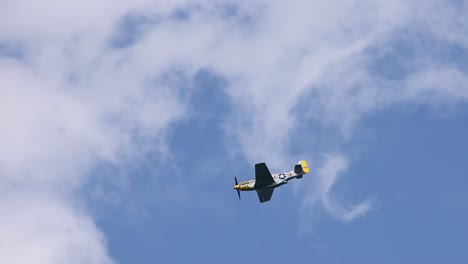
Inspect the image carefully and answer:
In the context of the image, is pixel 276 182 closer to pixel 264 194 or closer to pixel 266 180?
pixel 266 180

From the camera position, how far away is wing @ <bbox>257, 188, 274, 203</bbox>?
159 meters

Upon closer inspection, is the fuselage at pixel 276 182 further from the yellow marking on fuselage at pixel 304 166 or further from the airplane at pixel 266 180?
the yellow marking on fuselage at pixel 304 166

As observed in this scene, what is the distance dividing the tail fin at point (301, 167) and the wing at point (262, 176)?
22.8 feet

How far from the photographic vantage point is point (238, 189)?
531ft

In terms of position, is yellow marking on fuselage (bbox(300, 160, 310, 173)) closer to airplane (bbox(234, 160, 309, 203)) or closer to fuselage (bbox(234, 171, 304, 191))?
airplane (bbox(234, 160, 309, 203))

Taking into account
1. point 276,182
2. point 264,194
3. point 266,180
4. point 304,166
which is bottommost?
point 264,194

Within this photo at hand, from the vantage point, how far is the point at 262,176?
155250mm

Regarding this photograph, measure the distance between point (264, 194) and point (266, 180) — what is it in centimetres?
441

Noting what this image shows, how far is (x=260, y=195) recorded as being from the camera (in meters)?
160

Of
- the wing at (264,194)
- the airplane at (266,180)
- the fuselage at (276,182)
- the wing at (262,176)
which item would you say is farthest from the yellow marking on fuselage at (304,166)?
the wing at (262,176)

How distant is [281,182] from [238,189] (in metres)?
9.37

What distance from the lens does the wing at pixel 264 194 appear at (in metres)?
159

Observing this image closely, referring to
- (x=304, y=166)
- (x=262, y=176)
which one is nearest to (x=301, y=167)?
(x=304, y=166)

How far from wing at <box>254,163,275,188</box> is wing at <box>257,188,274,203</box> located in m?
1.70
